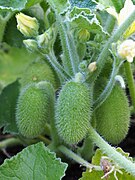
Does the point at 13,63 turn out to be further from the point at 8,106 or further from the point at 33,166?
the point at 33,166

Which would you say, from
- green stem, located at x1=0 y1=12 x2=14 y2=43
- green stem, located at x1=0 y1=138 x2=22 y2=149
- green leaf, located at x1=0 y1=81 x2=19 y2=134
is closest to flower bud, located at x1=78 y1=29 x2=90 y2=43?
green stem, located at x1=0 y1=12 x2=14 y2=43

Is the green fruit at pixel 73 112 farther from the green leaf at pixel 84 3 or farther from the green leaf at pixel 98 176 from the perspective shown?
the green leaf at pixel 84 3

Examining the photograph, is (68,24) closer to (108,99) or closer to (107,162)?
(108,99)

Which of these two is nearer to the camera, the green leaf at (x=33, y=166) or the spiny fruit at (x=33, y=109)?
the green leaf at (x=33, y=166)

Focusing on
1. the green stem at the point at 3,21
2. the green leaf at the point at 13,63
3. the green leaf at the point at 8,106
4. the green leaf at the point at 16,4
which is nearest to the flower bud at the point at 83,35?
the green leaf at the point at 16,4

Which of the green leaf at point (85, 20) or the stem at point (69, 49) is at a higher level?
the green leaf at point (85, 20)

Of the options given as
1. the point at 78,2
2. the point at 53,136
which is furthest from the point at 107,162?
the point at 78,2

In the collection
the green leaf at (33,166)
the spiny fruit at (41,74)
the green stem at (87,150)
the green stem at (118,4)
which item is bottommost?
the green stem at (87,150)

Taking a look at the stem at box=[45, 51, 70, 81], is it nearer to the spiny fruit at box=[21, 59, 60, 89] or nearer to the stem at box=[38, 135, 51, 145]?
the spiny fruit at box=[21, 59, 60, 89]
